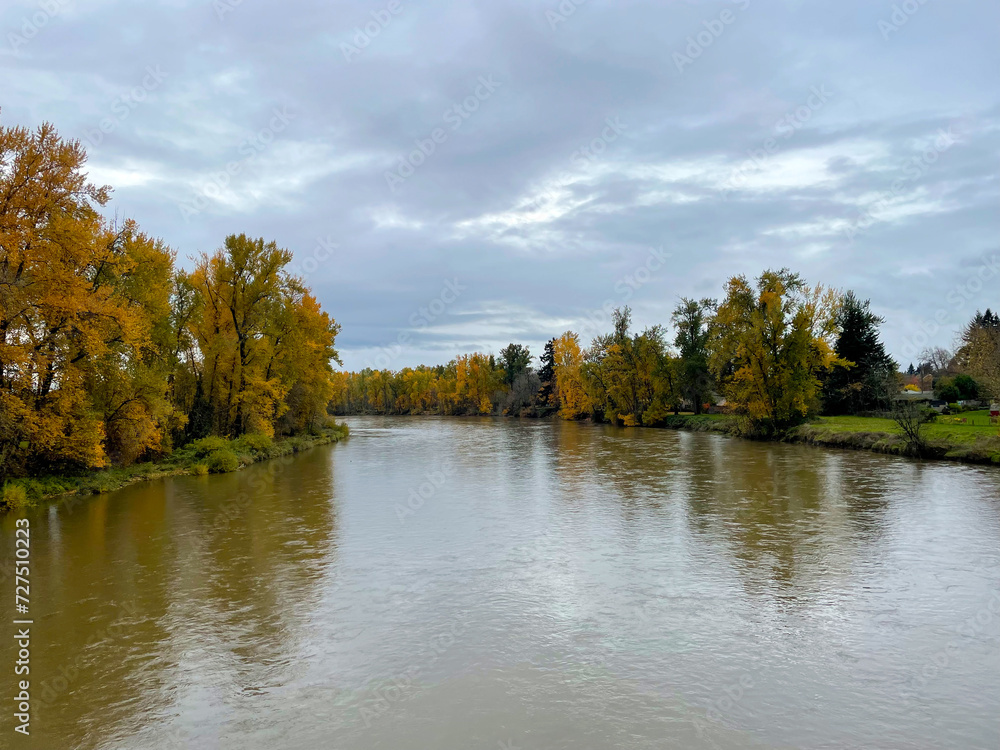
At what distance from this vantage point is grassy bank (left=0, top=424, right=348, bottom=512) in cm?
1741

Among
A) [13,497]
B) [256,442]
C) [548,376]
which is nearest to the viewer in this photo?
[13,497]

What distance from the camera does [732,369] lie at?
48500 mm

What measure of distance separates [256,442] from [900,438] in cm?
2999

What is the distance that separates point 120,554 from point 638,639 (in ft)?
34.4

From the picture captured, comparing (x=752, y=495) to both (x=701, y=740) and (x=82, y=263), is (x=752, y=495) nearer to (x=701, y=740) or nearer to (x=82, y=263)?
(x=701, y=740)

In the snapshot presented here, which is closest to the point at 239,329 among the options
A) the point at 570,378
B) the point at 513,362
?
the point at 570,378

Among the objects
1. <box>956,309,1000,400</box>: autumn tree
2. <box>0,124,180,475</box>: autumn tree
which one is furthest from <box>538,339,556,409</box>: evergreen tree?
<box>0,124,180,475</box>: autumn tree

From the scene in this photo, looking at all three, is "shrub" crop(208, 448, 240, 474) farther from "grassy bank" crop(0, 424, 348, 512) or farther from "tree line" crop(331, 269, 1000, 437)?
"tree line" crop(331, 269, 1000, 437)

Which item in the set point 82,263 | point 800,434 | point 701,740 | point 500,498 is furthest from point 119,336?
point 800,434

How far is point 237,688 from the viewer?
6.66 m

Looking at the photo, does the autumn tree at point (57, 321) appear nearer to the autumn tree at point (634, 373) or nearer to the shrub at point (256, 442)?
the shrub at point (256, 442)

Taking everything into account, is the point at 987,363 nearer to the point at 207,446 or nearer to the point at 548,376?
the point at 207,446

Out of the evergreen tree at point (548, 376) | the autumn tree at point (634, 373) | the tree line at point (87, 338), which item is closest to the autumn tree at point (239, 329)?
the tree line at point (87, 338)

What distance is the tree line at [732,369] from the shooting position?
3728cm
